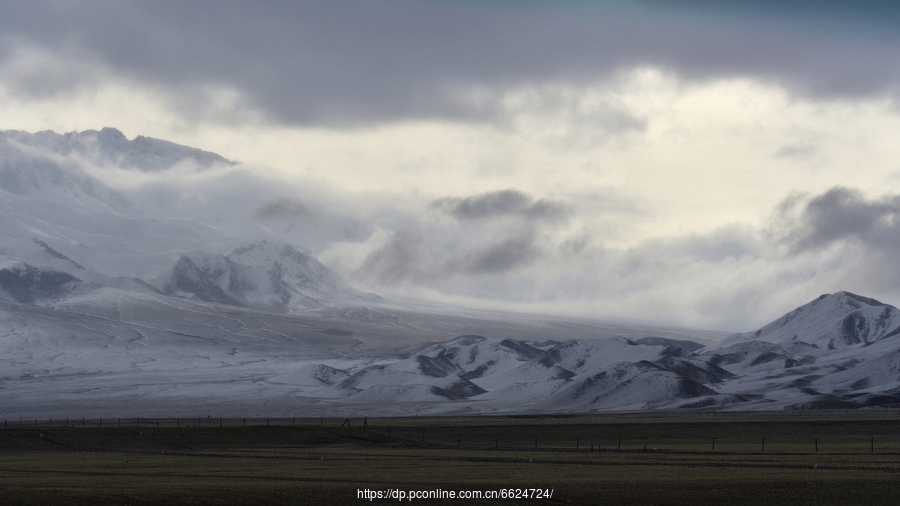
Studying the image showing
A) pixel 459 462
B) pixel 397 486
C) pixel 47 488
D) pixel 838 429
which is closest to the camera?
pixel 47 488

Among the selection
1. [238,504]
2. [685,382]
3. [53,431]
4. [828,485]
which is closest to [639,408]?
[685,382]

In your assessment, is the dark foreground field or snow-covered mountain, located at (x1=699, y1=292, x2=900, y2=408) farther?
snow-covered mountain, located at (x1=699, y1=292, x2=900, y2=408)

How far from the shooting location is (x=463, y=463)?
48844mm

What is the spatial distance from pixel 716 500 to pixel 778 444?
117ft

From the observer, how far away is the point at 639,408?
13688 centimetres

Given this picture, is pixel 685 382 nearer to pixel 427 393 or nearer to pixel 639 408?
pixel 639 408

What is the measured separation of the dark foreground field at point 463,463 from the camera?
1302 inches

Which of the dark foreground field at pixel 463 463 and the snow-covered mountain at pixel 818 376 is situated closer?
the dark foreground field at pixel 463 463

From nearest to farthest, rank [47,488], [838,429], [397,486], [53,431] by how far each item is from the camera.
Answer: [47,488] < [397,486] < [53,431] < [838,429]

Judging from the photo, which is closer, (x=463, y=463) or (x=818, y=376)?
(x=463, y=463)

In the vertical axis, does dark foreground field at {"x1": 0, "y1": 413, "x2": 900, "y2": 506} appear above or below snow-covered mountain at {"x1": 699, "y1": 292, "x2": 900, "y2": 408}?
below

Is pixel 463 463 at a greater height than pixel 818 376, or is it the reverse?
pixel 818 376

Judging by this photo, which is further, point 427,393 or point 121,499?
point 427,393

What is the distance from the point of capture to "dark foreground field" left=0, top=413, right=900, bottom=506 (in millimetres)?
33062
